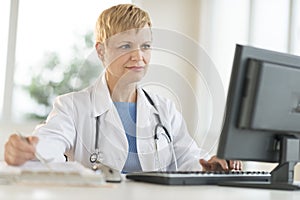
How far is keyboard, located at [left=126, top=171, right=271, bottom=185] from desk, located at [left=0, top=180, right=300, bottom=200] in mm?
35

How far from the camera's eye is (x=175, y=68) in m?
2.03

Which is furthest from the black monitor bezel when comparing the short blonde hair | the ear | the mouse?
the ear

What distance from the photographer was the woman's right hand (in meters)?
1.40

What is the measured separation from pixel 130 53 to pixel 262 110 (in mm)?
726

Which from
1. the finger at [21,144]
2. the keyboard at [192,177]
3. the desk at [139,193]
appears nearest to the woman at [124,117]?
the keyboard at [192,177]

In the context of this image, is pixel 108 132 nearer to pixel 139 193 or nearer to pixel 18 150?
pixel 18 150

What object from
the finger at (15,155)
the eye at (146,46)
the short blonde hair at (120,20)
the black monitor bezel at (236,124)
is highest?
the short blonde hair at (120,20)

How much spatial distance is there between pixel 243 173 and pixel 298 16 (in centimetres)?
206

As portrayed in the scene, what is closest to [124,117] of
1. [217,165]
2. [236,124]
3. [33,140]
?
[217,165]

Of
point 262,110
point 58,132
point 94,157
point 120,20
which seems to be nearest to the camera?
point 262,110

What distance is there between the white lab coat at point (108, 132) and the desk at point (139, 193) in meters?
0.56

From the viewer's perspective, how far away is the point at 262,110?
1.32 m

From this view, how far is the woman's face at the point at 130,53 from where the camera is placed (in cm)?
191

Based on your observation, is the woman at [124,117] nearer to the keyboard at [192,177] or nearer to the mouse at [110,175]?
Answer: the keyboard at [192,177]
